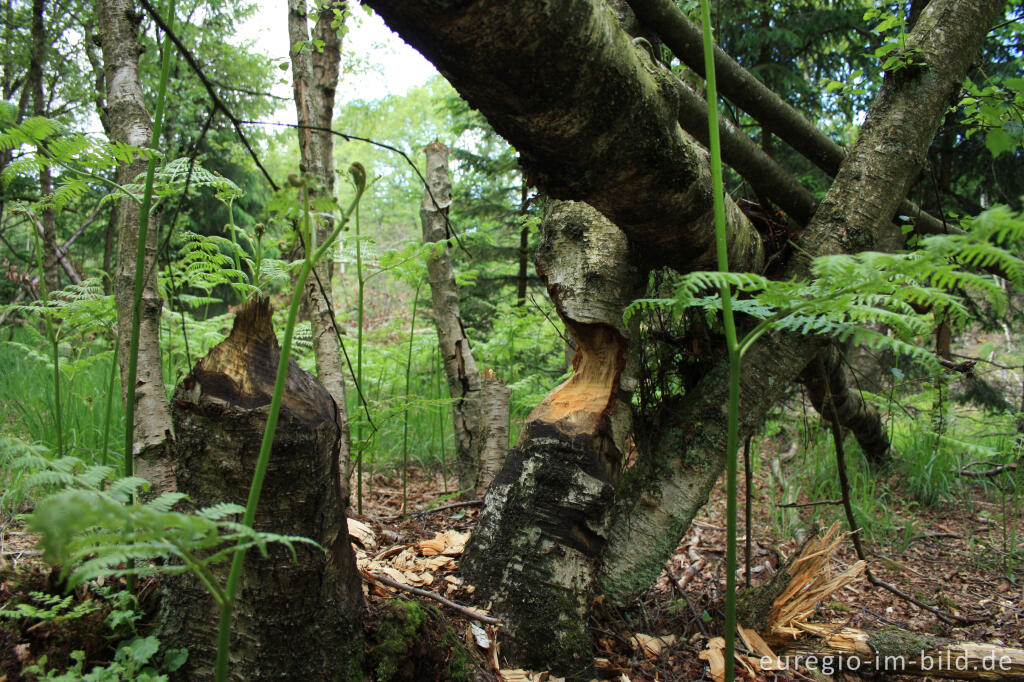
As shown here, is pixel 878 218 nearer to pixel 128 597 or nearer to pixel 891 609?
pixel 891 609

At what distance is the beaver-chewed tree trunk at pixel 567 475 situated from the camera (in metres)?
1.71

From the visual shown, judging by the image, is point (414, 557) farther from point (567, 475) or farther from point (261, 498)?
point (261, 498)

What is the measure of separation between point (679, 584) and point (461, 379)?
1513 millimetres

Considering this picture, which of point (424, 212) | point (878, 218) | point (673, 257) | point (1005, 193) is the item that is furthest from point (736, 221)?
point (1005, 193)

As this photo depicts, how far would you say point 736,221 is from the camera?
6.48ft

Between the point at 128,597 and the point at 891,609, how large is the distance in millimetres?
3179

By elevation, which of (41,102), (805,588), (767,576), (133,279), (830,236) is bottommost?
(767,576)

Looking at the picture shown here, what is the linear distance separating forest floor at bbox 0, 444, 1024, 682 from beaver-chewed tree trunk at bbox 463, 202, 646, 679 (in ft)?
0.38

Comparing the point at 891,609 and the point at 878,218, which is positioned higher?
the point at 878,218

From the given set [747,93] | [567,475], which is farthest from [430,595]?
[747,93]

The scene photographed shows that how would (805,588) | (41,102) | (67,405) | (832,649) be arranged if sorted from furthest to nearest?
(41,102)
(67,405)
(805,588)
(832,649)

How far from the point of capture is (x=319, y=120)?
10.3ft

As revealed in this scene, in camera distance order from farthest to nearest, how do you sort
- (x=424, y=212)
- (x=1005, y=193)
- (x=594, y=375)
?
(x=1005, y=193) → (x=424, y=212) → (x=594, y=375)

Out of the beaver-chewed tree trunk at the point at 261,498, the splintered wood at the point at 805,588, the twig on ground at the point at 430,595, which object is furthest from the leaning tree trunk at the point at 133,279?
the splintered wood at the point at 805,588
